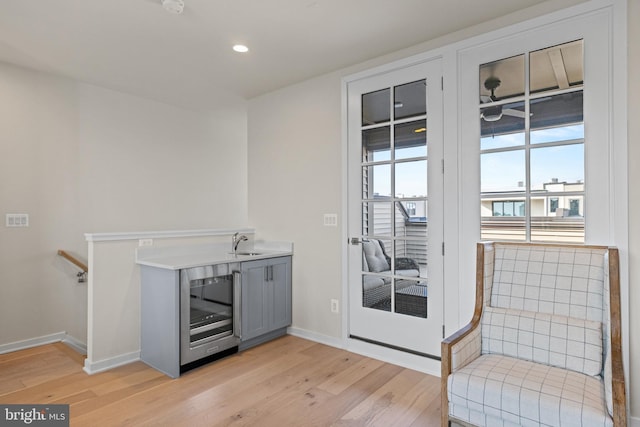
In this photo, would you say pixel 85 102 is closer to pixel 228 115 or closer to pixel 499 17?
pixel 228 115

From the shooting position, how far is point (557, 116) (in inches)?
89.4

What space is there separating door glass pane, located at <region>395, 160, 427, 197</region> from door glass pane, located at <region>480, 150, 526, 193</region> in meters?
0.44

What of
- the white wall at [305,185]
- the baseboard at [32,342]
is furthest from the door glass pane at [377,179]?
the baseboard at [32,342]

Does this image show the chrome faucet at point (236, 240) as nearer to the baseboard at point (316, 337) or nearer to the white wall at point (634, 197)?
the baseboard at point (316, 337)

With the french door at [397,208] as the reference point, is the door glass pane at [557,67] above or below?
above

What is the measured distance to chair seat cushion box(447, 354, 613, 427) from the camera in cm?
149

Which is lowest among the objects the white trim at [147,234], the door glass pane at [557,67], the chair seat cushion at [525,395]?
the chair seat cushion at [525,395]

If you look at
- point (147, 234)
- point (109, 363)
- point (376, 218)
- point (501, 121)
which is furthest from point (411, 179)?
point (109, 363)

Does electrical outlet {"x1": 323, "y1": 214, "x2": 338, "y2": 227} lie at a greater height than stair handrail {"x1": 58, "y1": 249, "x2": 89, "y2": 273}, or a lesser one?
greater

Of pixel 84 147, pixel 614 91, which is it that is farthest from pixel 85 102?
pixel 614 91

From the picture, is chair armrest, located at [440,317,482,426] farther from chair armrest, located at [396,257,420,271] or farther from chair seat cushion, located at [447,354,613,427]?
chair armrest, located at [396,257,420,271]

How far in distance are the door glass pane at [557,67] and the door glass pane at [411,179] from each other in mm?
904

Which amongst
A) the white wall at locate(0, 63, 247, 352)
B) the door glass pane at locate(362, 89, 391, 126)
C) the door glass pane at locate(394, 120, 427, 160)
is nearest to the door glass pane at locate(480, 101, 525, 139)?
the door glass pane at locate(394, 120, 427, 160)

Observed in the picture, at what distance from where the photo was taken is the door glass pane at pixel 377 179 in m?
3.07
